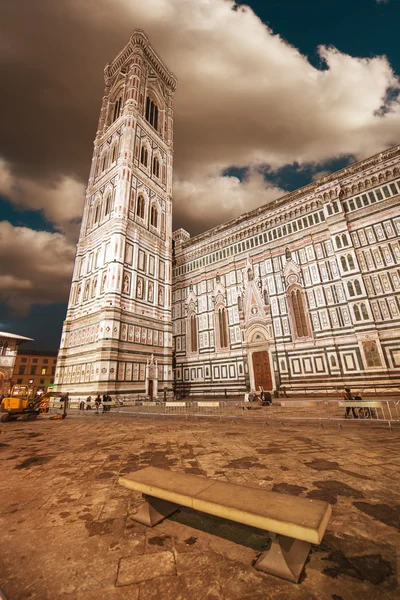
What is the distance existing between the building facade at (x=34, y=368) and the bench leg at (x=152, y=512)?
63948mm

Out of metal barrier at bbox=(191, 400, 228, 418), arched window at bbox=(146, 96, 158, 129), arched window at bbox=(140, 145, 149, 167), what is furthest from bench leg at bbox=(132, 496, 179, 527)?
arched window at bbox=(146, 96, 158, 129)

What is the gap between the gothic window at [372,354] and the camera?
1600cm

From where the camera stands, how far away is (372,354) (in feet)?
53.1

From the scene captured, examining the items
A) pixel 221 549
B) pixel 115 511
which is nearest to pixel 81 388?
pixel 115 511

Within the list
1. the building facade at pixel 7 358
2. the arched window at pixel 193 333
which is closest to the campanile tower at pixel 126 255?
the arched window at pixel 193 333

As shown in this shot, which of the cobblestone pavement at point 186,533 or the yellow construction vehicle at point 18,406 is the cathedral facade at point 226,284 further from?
the cobblestone pavement at point 186,533

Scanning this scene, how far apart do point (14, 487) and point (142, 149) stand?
99.8 ft

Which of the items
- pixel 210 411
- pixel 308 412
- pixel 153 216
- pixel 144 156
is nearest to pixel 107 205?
pixel 153 216

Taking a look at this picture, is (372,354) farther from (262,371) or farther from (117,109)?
(117,109)

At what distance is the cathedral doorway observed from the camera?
782 inches

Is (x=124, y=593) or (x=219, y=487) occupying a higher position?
(x=219, y=487)

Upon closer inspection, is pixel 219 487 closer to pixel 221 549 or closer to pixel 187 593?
pixel 221 549

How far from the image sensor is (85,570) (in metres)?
1.80

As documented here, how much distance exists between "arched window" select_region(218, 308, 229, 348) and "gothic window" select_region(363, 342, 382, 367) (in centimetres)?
1079
